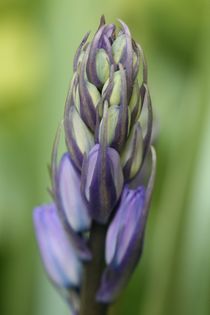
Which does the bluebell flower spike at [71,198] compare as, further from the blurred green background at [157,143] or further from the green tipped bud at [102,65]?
the blurred green background at [157,143]

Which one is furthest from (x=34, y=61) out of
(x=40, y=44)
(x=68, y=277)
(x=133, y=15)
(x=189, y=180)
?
(x=68, y=277)

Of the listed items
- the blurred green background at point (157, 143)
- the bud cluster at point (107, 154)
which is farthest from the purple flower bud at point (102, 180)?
the blurred green background at point (157, 143)

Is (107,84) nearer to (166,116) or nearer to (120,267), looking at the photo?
(120,267)

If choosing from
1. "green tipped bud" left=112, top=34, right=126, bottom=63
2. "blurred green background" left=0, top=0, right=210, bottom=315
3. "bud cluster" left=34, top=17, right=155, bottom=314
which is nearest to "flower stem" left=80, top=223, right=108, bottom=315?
"bud cluster" left=34, top=17, right=155, bottom=314

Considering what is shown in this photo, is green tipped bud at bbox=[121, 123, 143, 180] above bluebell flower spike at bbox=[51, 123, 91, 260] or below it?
above

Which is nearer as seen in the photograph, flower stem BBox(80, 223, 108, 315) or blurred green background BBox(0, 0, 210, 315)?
flower stem BBox(80, 223, 108, 315)

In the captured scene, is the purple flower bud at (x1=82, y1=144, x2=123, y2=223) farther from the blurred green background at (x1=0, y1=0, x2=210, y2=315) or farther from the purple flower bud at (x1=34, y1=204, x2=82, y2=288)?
the blurred green background at (x1=0, y1=0, x2=210, y2=315)

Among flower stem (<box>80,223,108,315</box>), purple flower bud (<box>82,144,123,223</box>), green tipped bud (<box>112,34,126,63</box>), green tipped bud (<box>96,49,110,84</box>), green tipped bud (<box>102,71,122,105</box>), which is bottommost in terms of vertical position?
flower stem (<box>80,223,108,315</box>)
